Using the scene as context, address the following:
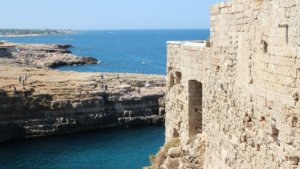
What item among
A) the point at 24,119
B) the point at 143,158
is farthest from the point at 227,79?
the point at 24,119

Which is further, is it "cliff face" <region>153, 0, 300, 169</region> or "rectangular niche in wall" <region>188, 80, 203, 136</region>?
"rectangular niche in wall" <region>188, 80, 203, 136</region>

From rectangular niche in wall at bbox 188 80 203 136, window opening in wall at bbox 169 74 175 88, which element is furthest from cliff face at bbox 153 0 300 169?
window opening in wall at bbox 169 74 175 88

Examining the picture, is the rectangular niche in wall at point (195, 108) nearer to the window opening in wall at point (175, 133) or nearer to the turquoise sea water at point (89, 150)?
the window opening in wall at point (175, 133)

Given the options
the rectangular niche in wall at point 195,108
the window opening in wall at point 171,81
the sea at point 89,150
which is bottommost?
the sea at point 89,150

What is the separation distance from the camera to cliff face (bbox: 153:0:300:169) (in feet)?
22.7

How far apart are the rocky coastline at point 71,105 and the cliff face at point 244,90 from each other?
33.5 m

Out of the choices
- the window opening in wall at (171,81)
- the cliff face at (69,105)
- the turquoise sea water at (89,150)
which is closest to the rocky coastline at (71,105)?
the cliff face at (69,105)

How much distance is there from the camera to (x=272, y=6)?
7.40 metres

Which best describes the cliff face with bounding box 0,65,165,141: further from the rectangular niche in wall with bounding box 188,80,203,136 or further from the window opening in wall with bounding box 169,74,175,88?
the rectangular niche in wall with bounding box 188,80,203,136

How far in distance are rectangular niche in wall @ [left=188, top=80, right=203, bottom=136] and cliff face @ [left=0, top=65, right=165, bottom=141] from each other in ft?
109

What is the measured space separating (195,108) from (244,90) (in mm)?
4292

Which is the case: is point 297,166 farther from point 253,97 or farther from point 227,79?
point 227,79

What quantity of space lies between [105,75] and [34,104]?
48.5 ft

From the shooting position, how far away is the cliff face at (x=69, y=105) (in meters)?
44.7
